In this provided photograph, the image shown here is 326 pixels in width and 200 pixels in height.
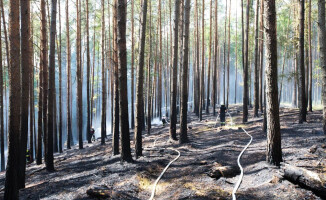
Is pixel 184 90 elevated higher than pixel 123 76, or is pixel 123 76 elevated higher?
pixel 123 76

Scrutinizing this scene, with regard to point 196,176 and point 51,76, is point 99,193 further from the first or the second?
point 51,76

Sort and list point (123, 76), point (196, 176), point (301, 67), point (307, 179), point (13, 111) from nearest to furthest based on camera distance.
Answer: point (307, 179), point (13, 111), point (196, 176), point (123, 76), point (301, 67)

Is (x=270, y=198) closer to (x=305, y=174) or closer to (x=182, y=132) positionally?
(x=305, y=174)

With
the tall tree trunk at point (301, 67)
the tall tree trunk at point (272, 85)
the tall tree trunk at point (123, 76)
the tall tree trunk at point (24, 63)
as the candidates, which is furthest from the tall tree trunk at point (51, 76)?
the tall tree trunk at point (301, 67)

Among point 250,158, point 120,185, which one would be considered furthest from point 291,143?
point 120,185

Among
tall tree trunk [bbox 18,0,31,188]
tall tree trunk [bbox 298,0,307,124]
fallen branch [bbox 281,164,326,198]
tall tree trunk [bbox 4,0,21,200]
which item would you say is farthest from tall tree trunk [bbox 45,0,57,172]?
tall tree trunk [bbox 298,0,307,124]

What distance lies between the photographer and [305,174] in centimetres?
479

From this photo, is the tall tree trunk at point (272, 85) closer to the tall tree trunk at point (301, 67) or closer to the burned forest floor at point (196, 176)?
the burned forest floor at point (196, 176)

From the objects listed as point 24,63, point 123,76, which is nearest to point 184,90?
point 123,76

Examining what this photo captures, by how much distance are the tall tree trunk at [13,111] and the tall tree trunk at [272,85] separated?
6.35 meters

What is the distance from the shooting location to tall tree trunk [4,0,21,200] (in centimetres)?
595

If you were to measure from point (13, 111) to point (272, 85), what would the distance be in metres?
6.55

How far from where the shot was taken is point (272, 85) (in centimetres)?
638

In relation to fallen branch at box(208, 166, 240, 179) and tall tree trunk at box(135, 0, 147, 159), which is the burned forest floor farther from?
tall tree trunk at box(135, 0, 147, 159)
